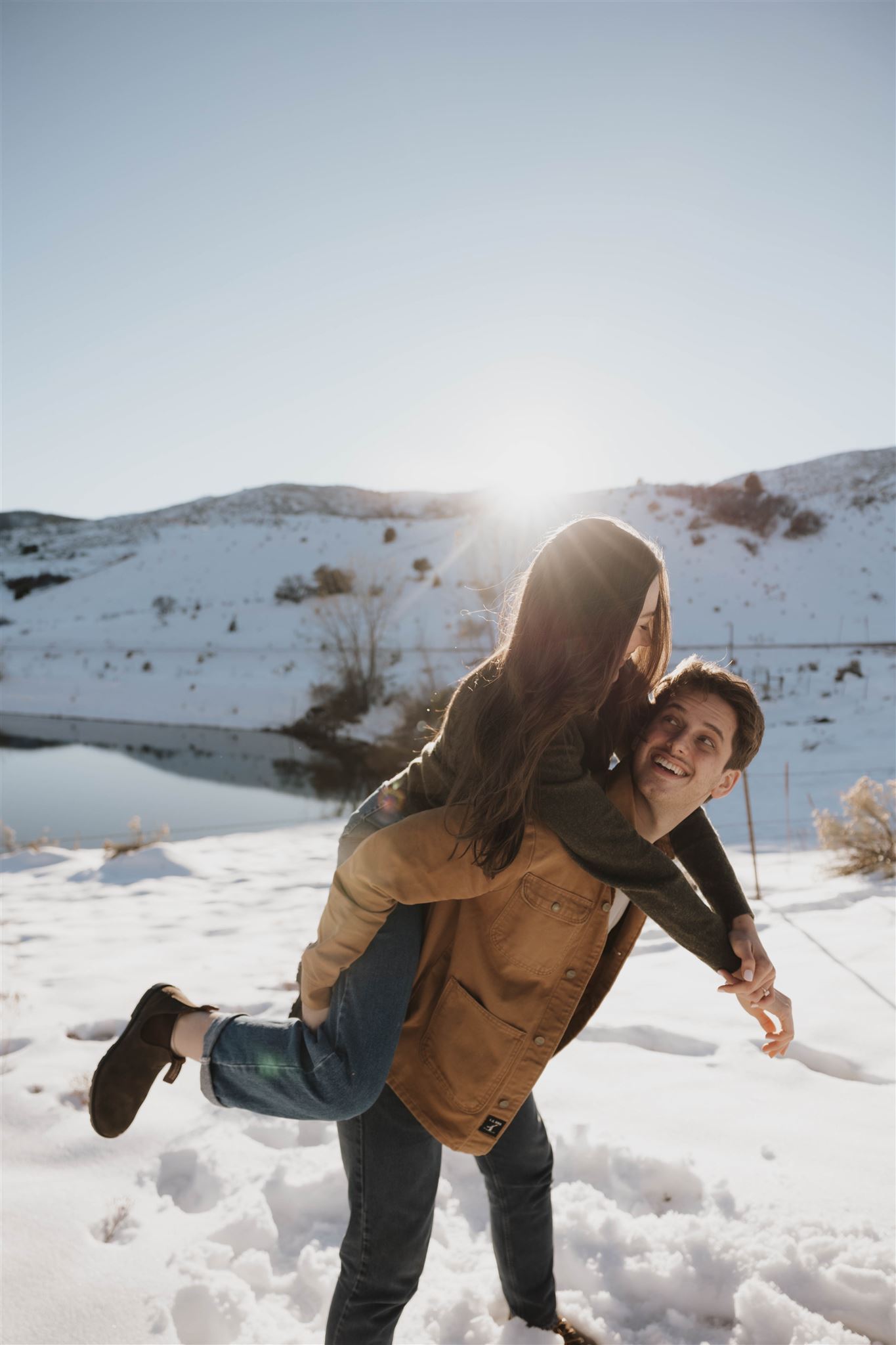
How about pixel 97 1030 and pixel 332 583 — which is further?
pixel 332 583

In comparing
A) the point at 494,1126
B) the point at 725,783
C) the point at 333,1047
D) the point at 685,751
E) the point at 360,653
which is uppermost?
the point at 685,751

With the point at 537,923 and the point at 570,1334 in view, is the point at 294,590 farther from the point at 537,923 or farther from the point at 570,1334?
the point at 537,923

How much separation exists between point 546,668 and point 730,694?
447 millimetres

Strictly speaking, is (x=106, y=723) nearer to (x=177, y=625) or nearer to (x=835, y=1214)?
(x=177, y=625)

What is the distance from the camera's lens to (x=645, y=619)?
4.92ft

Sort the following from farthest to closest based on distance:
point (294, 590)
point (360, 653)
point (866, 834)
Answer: point (294, 590) < point (360, 653) < point (866, 834)

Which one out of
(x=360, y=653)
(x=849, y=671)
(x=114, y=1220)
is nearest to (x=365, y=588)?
(x=360, y=653)

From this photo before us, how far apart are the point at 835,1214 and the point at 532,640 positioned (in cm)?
173

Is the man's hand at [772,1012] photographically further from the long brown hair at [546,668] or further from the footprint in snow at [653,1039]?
the footprint in snow at [653,1039]

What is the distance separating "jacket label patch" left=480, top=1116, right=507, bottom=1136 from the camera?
146cm

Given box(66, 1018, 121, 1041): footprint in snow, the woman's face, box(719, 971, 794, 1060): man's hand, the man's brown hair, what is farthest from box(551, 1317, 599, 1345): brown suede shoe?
box(66, 1018, 121, 1041): footprint in snow

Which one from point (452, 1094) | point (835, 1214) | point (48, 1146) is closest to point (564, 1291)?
point (835, 1214)

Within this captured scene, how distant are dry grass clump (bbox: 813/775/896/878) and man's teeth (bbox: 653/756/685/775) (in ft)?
14.8

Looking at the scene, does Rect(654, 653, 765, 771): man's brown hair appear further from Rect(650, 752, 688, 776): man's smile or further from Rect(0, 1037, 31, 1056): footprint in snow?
Rect(0, 1037, 31, 1056): footprint in snow
